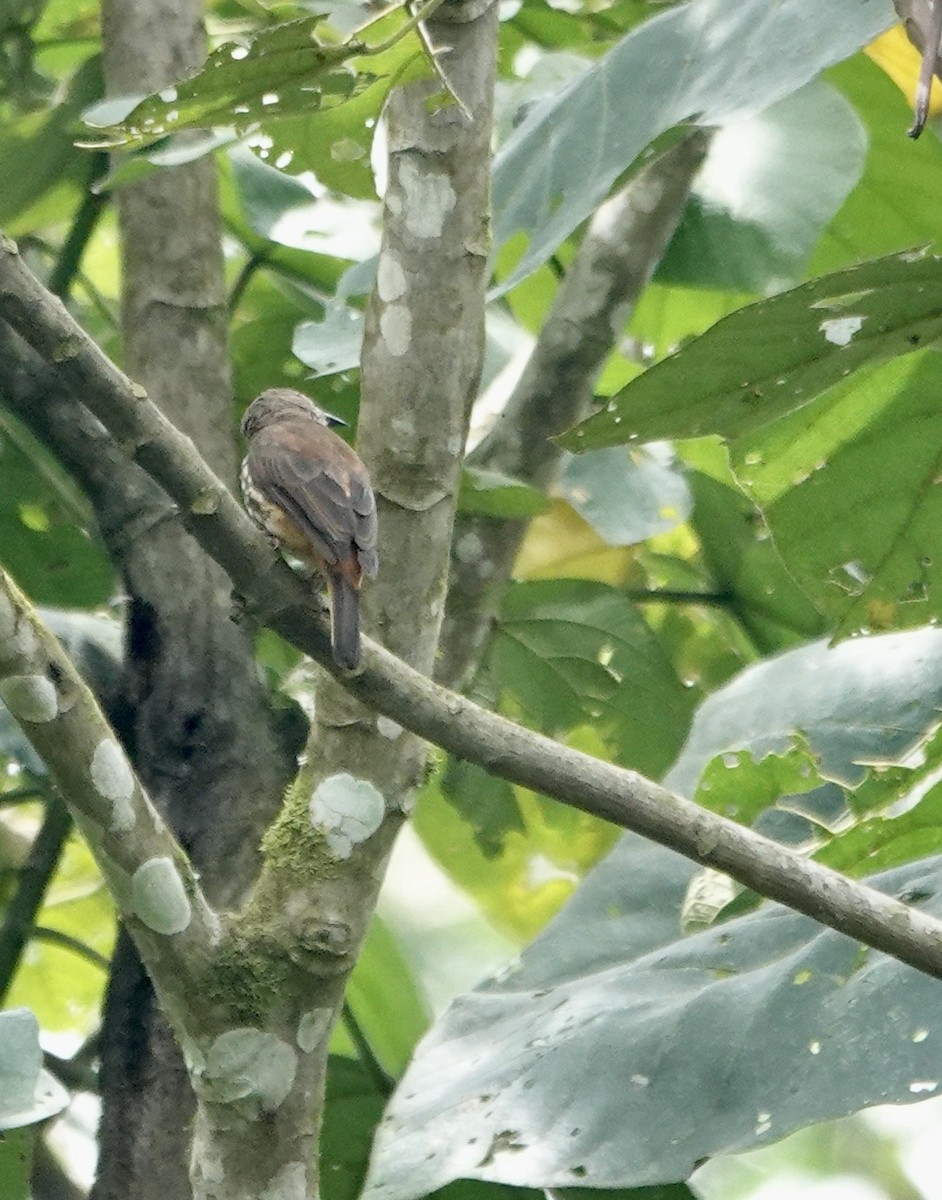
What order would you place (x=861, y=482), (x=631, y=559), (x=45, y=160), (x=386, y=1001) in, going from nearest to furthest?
(x=861, y=482) → (x=45, y=160) → (x=386, y=1001) → (x=631, y=559)

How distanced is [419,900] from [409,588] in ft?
10.3

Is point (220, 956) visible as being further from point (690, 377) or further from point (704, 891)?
point (690, 377)

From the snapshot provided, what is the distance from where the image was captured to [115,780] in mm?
1754

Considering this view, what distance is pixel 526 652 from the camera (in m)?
3.34

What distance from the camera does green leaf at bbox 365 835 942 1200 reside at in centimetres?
179

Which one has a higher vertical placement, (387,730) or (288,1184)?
(387,730)

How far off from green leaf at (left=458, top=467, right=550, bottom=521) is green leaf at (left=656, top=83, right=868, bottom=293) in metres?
0.58

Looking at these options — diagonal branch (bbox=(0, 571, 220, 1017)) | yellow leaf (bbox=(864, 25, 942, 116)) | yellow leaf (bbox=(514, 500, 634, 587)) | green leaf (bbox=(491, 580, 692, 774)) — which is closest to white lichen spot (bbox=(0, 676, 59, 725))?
diagonal branch (bbox=(0, 571, 220, 1017))

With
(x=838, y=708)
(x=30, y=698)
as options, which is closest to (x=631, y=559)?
(x=838, y=708)

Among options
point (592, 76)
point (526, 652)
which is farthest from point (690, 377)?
point (526, 652)

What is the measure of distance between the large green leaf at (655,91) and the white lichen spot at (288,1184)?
1126mm

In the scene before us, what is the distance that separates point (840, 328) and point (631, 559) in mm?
2271

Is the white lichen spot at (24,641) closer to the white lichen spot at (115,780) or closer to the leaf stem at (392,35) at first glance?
the white lichen spot at (115,780)

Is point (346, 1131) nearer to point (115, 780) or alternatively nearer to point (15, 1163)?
point (15, 1163)
